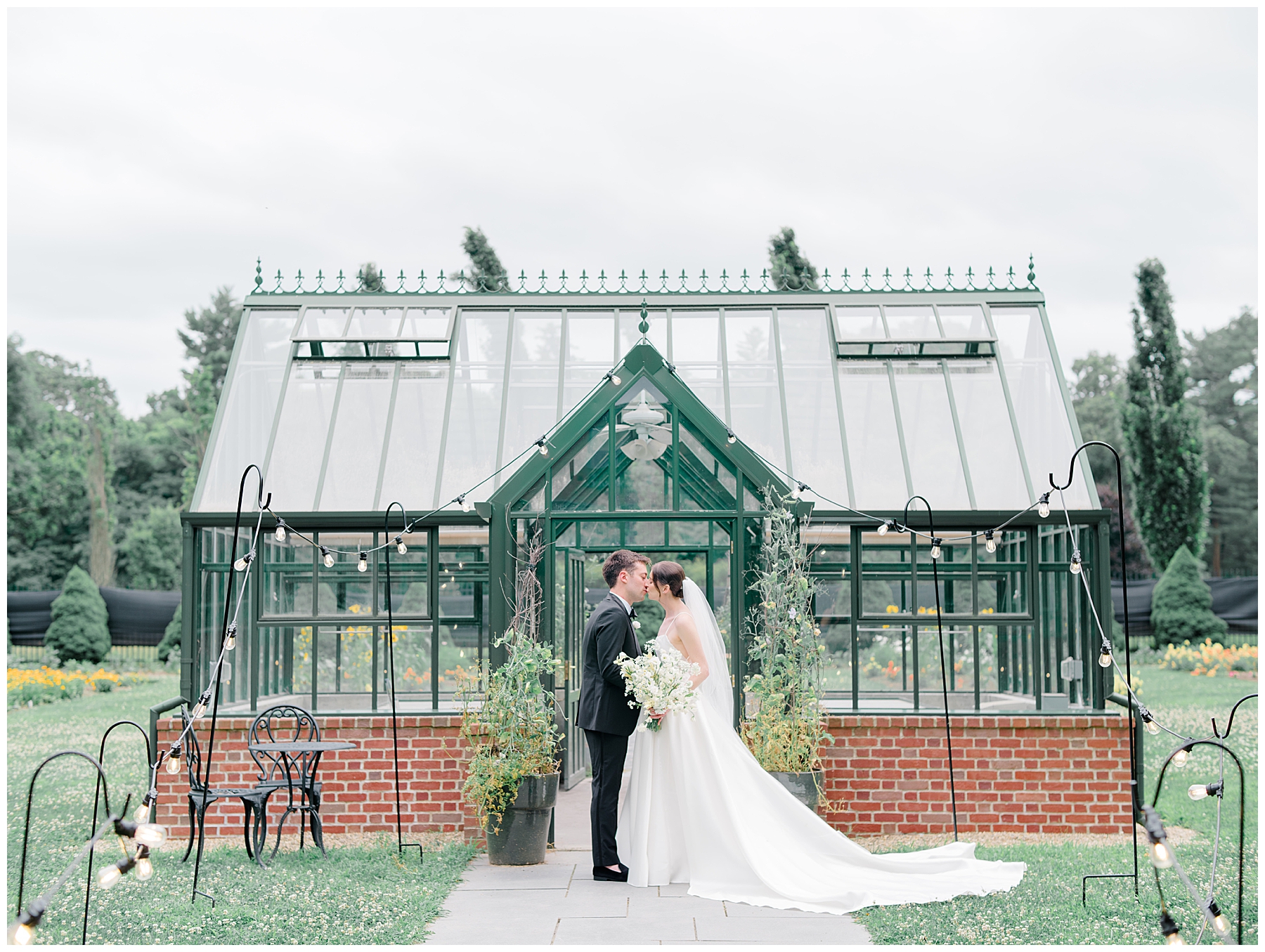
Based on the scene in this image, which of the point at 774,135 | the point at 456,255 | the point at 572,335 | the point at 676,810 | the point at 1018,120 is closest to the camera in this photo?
the point at 676,810

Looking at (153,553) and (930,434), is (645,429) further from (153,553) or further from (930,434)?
(153,553)

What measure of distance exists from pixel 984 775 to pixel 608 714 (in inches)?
128

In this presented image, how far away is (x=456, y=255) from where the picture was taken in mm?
26188

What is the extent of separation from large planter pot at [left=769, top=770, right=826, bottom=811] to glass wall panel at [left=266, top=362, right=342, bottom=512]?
4.22 m

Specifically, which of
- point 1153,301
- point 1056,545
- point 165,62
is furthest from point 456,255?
point 1056,545

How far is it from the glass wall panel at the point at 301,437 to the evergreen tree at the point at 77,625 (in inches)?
578

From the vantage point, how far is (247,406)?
30.1 feet

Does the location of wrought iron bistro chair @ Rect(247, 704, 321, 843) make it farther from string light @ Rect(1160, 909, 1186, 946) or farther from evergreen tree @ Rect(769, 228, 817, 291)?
evergreen tree @ Rect(769, 228, 817, 291)

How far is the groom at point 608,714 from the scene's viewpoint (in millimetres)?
6332

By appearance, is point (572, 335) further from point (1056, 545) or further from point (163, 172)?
point (163, 172)

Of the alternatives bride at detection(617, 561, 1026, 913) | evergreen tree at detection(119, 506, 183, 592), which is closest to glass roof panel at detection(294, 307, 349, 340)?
bride at detection(617, 561, 1026, 913)

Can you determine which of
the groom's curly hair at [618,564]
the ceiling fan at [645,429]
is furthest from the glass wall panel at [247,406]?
the groom's curly hair at [618,564]

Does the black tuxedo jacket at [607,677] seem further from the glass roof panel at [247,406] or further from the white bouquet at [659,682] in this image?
the glass roof panel at [247,406]

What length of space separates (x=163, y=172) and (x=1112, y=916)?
29478mm
